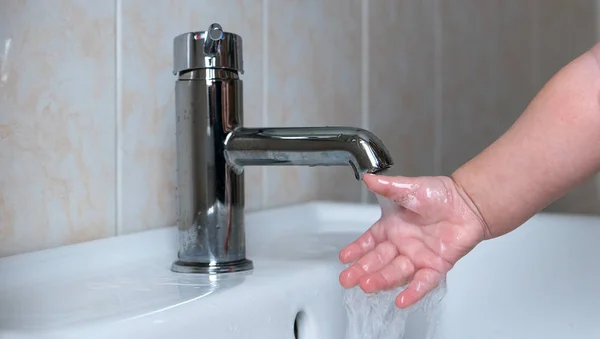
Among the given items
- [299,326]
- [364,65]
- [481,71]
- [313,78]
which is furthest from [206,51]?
[481,71]

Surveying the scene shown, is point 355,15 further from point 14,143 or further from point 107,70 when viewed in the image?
point 14,143

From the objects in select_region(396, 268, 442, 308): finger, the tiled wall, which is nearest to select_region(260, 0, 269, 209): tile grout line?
the tiled wall

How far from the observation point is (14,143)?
1.75ft

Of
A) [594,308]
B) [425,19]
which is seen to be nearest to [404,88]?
[425,19]

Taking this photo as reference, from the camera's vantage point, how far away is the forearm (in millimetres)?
512

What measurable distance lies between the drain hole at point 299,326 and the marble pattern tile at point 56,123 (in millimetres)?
184

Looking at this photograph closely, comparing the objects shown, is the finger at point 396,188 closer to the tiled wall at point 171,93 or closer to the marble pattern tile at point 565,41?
the tiled wall at point 171,93

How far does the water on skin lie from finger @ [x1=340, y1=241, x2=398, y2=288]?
0.7 inches

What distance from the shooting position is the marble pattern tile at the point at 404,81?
1060 mm

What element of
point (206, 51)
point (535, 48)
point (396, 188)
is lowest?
point (396, 188)

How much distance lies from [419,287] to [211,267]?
165 millimetres

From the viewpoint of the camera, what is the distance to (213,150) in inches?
22.0

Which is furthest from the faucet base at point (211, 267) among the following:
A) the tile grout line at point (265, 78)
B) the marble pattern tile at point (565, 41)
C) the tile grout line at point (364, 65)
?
the marble pattern tile at point (565, 41)

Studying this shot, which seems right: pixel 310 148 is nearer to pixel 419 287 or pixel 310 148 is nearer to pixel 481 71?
pixel 419 287
